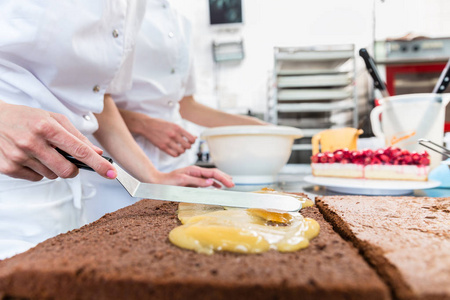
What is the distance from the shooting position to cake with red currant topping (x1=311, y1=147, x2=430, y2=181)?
3.40 ft

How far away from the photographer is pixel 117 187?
45.1 inches

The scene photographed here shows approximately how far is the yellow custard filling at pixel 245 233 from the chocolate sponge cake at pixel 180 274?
1cm

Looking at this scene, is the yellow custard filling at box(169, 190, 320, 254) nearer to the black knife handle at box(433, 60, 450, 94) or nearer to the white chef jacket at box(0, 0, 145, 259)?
the white chef jacket at box(0, 0, 145, 259)

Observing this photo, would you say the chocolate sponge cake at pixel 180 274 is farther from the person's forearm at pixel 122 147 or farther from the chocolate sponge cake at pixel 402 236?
the person's forearm at pixel 122 147

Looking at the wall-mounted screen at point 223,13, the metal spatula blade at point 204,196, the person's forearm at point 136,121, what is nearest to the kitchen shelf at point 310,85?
the wall-mounted screen at point 223,13

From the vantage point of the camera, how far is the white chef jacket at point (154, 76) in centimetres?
117

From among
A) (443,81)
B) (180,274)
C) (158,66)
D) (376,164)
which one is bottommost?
(376,164)

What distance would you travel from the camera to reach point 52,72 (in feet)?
2.58

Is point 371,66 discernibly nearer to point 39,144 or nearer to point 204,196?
point 204,196

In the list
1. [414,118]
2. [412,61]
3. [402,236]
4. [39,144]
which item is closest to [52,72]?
[39,144]

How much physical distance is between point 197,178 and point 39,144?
48 centimetres

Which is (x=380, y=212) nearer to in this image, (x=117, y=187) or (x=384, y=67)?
(x=117, y=187)

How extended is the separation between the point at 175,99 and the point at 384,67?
260 centimetres

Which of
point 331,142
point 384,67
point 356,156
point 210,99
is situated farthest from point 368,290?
point 210,99
